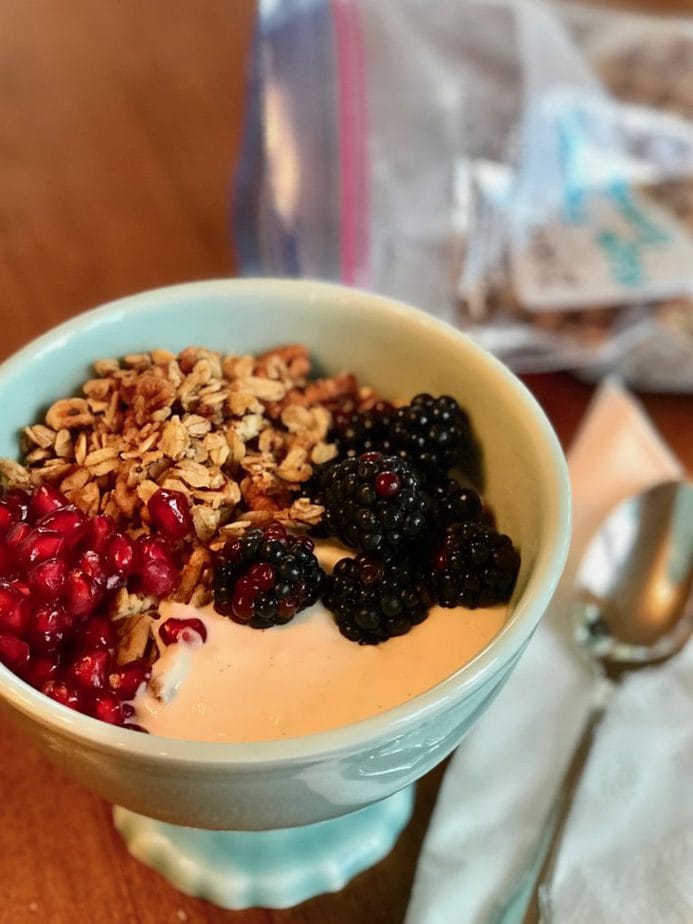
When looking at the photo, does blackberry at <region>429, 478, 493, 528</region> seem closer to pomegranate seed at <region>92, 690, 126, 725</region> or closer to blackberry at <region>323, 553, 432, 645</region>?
blackberry at <region>323, 553, 432, 645</region>

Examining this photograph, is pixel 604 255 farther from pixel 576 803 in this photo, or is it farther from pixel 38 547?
pixel 38 547

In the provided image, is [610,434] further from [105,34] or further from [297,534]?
[105,34]

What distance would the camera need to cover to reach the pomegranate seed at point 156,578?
21.7 inches

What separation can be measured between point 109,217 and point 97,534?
0.64m

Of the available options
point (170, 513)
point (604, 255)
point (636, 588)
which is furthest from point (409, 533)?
point (604, 255)

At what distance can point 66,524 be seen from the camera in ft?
1.83

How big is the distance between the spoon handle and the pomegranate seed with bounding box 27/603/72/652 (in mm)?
326

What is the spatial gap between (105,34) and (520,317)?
77cm

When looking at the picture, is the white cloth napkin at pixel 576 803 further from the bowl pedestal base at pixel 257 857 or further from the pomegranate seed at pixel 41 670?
the pomegranate seed at pixel 41 670

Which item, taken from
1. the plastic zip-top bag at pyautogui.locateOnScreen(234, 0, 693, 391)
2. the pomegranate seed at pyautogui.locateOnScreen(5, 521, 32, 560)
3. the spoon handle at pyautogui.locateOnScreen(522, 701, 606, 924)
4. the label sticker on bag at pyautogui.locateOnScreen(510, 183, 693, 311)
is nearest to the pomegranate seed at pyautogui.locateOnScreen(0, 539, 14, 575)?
the pomegranate seed at pyautogui.locateOnScreen(5, 521, 32, 560)

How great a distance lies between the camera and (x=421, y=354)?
666 mm

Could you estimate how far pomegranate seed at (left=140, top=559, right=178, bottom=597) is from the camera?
1.81 feet

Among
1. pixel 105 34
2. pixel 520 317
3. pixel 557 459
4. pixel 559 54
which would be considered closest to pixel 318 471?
pixel 557 459

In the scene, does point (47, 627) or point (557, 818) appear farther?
point (557, 818)
